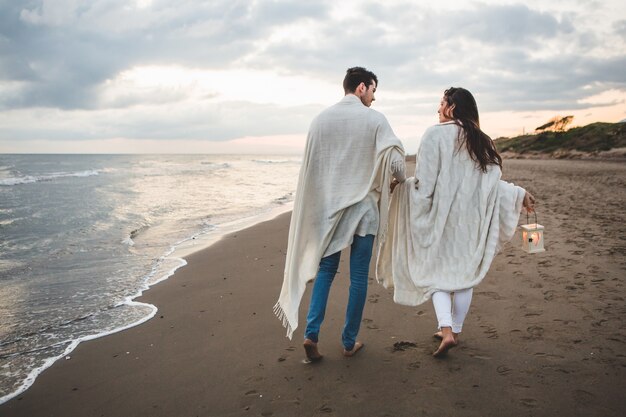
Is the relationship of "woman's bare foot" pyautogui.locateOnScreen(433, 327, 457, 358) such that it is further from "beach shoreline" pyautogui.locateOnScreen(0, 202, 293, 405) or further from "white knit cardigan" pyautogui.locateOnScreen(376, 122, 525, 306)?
"beach shoreline" pyautogui.locateOnScreen(0, 202, 293, 405)

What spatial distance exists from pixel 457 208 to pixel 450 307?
2.21ft

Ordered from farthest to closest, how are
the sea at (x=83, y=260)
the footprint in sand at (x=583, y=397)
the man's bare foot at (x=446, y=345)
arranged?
the sea at (x=83, y=260)
the man's bare foot at (x=446, y=345)
the footprint in sand at (x=583, y=397)

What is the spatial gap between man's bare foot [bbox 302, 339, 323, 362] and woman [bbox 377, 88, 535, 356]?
80 cm

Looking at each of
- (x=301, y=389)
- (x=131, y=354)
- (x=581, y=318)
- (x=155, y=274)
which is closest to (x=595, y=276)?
(x=581, y=318)

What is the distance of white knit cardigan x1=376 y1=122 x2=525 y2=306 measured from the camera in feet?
→ 9.37

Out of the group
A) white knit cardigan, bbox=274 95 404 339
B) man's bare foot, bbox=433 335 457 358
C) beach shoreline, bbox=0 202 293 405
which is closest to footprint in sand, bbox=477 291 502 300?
man's bare foot, bbox=433 335 457 358

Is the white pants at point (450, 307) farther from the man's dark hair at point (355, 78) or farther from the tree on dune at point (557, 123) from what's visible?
the tree on dune at point (557, 123)

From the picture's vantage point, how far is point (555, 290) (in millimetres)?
3953

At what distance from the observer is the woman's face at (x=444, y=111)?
297 centimetres

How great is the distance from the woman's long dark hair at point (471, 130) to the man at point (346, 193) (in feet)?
1.55

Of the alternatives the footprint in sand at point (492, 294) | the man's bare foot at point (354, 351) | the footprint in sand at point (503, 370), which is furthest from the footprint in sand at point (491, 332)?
the man's bare foot at point (354, 351)

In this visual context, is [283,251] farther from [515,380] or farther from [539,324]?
[515,380]

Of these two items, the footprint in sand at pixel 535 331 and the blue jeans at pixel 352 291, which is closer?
the blue jeans at pixel 352 291

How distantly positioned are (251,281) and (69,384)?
2.33m
